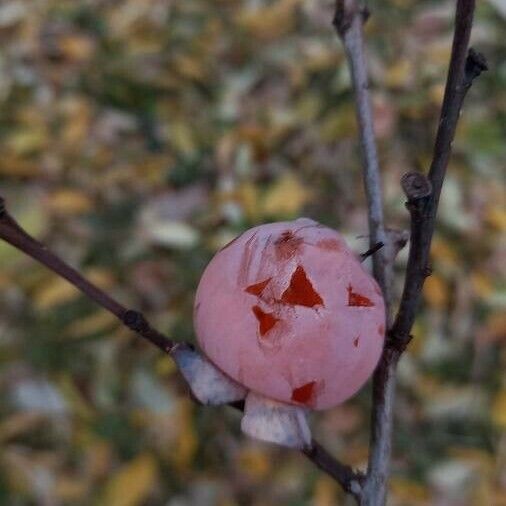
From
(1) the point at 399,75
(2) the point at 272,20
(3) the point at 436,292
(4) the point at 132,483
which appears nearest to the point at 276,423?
(4) the point at 132,483

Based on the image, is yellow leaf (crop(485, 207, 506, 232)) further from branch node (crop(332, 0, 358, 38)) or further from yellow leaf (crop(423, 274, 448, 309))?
branch node (crop(332, 0, 358, 38))

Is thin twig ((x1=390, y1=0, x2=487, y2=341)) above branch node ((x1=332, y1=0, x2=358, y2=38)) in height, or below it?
below

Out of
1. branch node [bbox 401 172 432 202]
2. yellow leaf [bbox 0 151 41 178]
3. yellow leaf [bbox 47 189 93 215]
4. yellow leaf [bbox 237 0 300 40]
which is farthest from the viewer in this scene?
yellow leaf [bbox 237 0 300 40]

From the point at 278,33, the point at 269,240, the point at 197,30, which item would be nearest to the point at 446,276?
the point at 278,33

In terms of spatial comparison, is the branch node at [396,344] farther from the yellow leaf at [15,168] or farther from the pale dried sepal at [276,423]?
the yellow leaf at [15,168]

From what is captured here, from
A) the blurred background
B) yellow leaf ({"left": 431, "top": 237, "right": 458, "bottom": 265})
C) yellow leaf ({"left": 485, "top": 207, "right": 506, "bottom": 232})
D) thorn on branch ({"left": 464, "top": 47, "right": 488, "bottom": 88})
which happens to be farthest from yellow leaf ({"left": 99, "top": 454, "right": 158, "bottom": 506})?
thorn on branch ({"left": 464, "top": 47, "right": 488, "bottom": 88})

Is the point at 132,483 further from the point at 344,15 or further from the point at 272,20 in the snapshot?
the point at 272,20

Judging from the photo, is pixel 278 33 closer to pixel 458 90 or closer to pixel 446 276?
pixel 446 276
